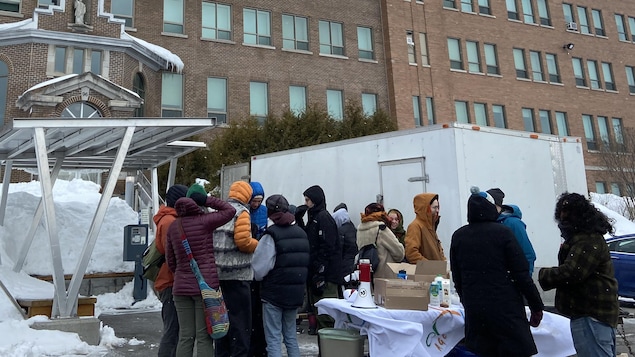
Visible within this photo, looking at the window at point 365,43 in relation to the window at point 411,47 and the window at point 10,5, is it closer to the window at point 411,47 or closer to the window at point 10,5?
the window at point 411,47

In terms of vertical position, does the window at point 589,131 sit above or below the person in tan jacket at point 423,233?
above

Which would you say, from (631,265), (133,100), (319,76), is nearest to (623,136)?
(319,76)

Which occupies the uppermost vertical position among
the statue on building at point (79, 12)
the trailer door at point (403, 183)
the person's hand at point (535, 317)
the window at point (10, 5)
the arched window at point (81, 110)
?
the window at point (10, 5)

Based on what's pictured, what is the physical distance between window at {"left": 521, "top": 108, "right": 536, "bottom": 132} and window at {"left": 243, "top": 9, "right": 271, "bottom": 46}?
16263 millimetres

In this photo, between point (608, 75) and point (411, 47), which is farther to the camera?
point (608, 75)

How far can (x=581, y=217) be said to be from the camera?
383cm

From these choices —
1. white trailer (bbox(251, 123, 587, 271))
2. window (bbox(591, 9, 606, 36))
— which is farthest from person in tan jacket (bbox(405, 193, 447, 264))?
window (bbox(591, 9, 606, 36))

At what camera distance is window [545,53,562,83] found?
105ft

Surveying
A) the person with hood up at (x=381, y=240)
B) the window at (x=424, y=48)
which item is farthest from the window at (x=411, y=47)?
the person with hood up at (x=381, y=240)

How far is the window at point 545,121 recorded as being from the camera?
30820mm

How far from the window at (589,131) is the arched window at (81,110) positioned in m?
28.7

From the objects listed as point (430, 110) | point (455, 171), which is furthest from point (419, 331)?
point (430, 110)

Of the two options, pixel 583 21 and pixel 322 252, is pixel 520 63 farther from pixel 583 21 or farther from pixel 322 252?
pixel 322 252

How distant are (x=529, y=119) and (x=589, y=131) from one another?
484 centimetres
